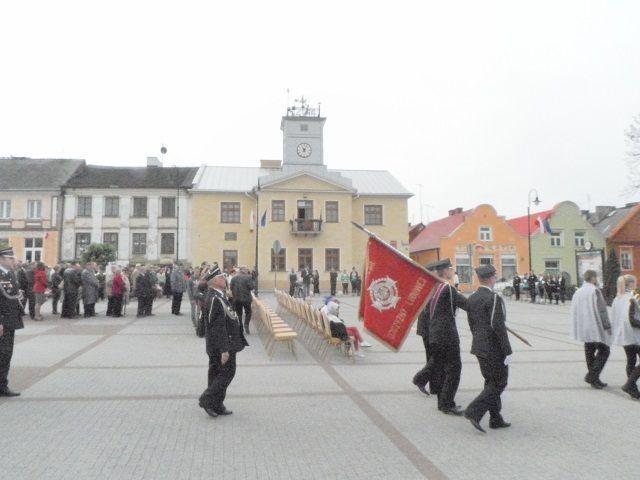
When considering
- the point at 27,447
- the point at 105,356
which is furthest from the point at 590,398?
the point at 105,356

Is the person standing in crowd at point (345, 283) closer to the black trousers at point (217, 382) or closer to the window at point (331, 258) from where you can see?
the window at point (331, 258)

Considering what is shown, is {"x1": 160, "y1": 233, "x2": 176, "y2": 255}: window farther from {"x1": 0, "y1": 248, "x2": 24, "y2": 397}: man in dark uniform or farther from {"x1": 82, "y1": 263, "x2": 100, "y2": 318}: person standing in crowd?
{"x1": 0, "y1": 248, "x2": 24, "y2": 397}: man in dark uniform

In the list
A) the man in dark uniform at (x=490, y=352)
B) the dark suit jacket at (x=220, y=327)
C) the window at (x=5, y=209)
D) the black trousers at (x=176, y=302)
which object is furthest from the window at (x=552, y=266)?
the dark suit jacket at (x=220, y=327)

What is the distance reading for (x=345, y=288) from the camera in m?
39.7

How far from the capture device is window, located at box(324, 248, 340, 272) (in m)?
44.3

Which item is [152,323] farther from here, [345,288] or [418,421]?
[345,288]

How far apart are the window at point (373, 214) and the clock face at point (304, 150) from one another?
6.76 m

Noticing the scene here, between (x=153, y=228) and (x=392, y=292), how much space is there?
134ft

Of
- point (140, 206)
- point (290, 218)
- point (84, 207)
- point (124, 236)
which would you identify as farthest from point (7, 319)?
point (84, 207)

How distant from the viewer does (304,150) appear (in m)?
46.4

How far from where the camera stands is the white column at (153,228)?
147 feet

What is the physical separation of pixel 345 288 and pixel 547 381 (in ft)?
102

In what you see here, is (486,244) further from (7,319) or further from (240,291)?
(7,319)

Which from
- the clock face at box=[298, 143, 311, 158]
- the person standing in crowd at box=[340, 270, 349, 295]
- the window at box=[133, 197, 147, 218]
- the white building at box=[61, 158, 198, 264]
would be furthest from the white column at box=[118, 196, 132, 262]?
the person standing in crowd at box=[340, 270, 349, 295]
